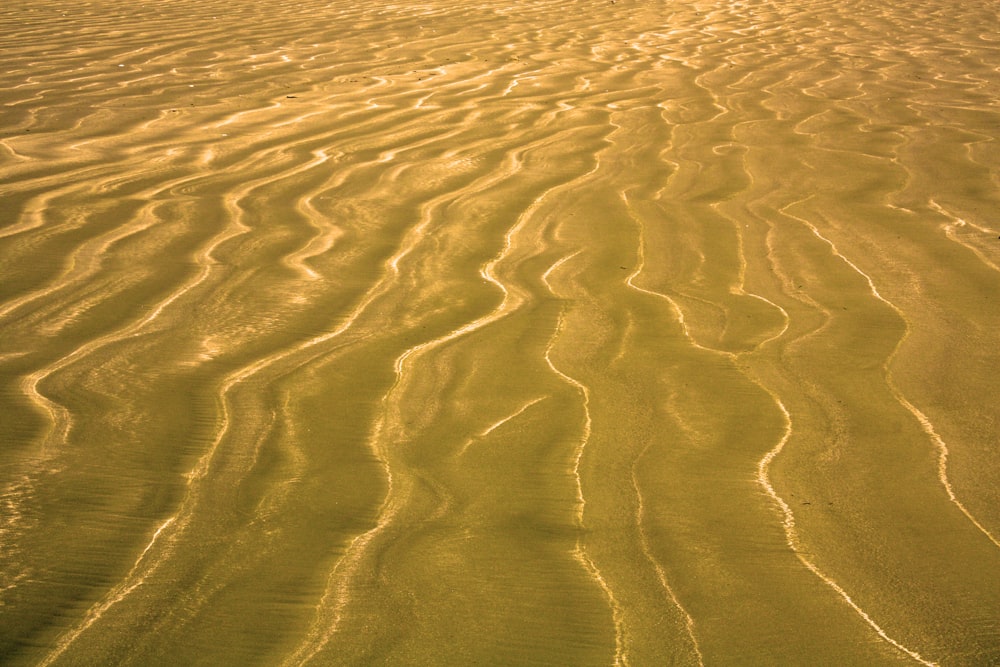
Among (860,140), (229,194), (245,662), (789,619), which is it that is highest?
(245,662)

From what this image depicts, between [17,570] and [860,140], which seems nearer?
[17,570]

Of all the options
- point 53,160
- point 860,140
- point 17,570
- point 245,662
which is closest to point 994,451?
point 245,662

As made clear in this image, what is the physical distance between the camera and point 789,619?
5.68ft

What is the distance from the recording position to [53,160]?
201 inches

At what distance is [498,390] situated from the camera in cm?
263

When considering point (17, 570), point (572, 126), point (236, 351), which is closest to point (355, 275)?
point (236, 351)

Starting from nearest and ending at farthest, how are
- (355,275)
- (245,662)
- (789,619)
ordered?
1. (245,662)
2. (789,619)
3. (355,275)

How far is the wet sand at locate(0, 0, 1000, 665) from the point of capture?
68.9 inches

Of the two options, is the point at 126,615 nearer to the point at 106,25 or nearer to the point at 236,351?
the point at 236,351

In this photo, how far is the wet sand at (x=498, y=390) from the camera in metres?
1.75

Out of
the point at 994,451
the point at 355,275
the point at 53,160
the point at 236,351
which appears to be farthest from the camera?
the point at 53,160

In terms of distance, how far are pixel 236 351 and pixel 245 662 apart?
1.37m

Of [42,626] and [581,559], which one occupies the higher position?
[42,626]

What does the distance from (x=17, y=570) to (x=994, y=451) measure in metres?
2.05
